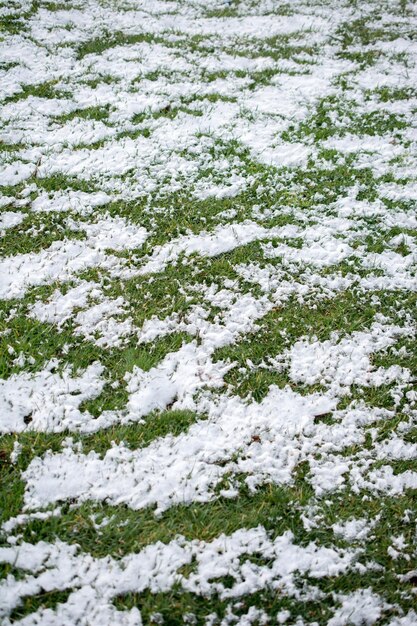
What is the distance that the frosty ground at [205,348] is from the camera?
227 cm

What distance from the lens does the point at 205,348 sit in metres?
3.37

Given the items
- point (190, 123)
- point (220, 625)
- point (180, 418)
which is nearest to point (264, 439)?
point (180, 418)

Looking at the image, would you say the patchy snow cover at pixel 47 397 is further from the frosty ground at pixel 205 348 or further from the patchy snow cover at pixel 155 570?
the patchy snow cover at pixel 155 570

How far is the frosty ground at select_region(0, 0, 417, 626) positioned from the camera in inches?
89.3

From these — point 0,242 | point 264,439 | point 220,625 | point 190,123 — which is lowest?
point 220,625

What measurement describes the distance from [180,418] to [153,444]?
24 cm

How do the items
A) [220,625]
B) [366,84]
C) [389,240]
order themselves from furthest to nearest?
[366,84] < [389,240] < [220,625]

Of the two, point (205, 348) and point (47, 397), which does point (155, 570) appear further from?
point (205, 348)

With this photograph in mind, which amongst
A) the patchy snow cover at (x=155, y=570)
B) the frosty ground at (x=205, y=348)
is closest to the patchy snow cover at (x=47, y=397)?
the frosty ground at (x=205, y=348)

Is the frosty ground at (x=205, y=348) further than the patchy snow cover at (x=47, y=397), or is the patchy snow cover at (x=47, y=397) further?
the patchy snow cover at (x=47, y=397)

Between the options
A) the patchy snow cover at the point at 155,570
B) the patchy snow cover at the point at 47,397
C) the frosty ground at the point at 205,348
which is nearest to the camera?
the patchy snow cover at the point at 155,570

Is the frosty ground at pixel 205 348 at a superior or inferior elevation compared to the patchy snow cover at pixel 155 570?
superior

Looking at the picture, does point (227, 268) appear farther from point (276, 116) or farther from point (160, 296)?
point (276, 116)

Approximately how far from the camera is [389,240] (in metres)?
4.34
